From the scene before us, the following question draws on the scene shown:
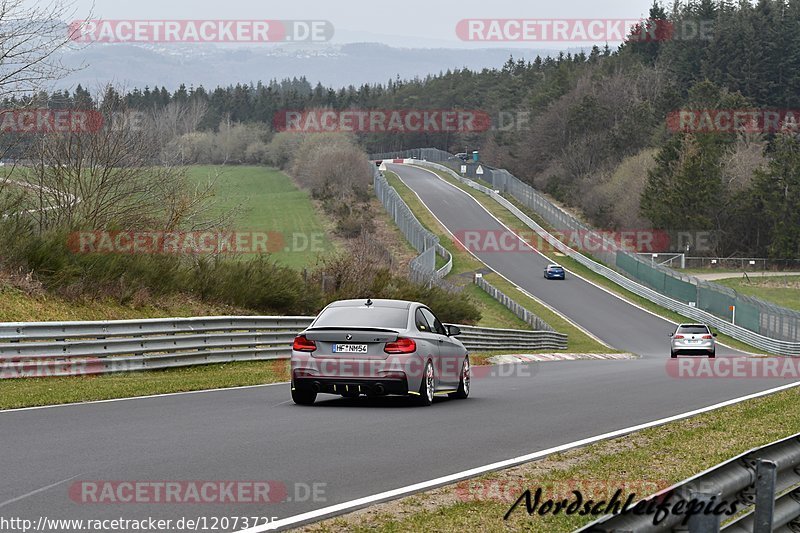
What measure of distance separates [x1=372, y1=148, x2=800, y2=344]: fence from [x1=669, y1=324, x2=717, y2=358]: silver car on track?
1342 centimetres

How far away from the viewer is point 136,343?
21297mm

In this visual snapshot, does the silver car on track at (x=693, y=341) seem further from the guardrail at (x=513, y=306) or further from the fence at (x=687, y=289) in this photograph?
the fence at (x=687, y=289)

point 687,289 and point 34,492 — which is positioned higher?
point 34,492

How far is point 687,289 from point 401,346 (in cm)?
5725

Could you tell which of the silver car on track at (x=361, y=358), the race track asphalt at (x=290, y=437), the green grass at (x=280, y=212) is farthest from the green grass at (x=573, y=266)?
the silver car on track at (x=361, y=358)

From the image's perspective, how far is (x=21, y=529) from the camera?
689cm

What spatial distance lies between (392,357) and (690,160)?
91538mm

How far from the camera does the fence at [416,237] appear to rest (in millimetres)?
61688

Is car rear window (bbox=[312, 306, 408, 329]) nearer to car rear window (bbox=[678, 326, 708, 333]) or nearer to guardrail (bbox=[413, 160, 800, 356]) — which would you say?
car rear window (bbox=[678, 326, 708, 333])

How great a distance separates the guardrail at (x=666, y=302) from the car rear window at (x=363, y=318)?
41.5 metres

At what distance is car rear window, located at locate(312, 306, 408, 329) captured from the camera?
15641 millimetres

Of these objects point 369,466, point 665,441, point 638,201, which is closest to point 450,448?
point 369,466

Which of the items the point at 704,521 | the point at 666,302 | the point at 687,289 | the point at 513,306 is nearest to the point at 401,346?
the point at 704,521

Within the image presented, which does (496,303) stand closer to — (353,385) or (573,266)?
(573,266)
